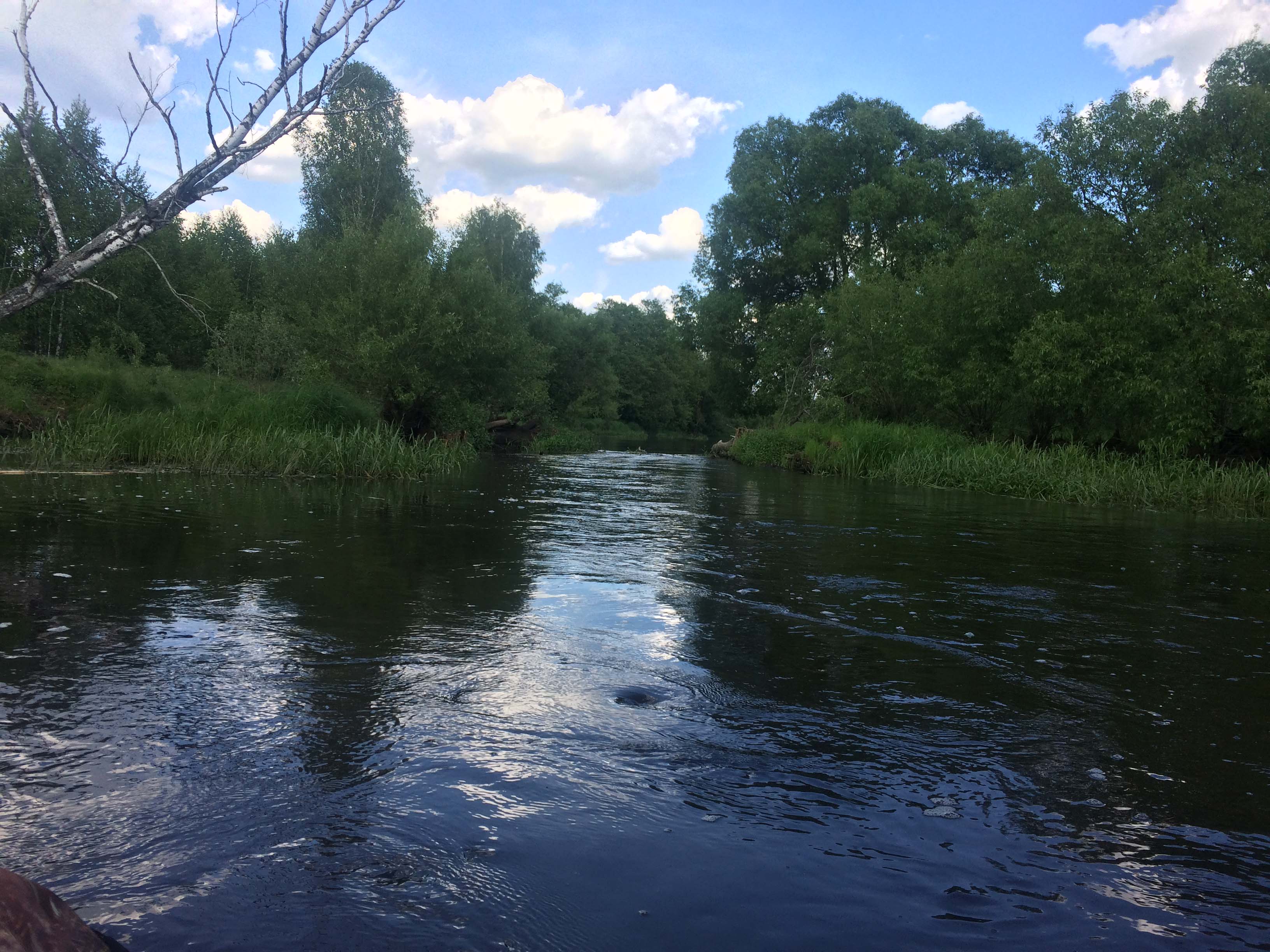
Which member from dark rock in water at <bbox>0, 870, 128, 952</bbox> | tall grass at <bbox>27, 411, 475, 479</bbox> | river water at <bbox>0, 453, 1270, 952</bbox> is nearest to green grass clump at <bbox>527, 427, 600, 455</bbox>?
tall grass at <bbox>27, 411, 475, 479</bbox>

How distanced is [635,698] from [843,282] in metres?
34.3

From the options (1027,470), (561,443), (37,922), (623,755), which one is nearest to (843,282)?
(561,443)

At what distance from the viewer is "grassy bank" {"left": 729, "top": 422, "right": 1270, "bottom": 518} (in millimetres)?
17953

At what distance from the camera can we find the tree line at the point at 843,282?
825 inches

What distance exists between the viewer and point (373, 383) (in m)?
29.0

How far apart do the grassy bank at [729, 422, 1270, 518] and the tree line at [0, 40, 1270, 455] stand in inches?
60.9

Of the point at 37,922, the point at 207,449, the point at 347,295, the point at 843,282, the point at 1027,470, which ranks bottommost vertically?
the point at 37,922

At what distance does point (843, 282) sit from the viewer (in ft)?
120

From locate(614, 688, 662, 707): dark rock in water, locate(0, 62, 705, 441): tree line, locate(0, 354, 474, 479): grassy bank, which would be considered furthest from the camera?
locate(0, 62, 705, 441): tree line

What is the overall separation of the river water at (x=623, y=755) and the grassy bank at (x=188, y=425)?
9732mm

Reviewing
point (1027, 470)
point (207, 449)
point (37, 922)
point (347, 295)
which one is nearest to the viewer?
point (37, 922)

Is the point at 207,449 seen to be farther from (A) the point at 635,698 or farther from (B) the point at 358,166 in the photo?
(B) the point at 358,166

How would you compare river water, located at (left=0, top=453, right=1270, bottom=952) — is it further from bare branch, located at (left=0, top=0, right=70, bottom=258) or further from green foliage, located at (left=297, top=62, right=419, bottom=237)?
green foliage, located at (left=297, top=62, right=419, bottom=237)

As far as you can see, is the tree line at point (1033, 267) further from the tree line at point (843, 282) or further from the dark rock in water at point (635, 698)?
the dark rock in water at point (635, 698)
